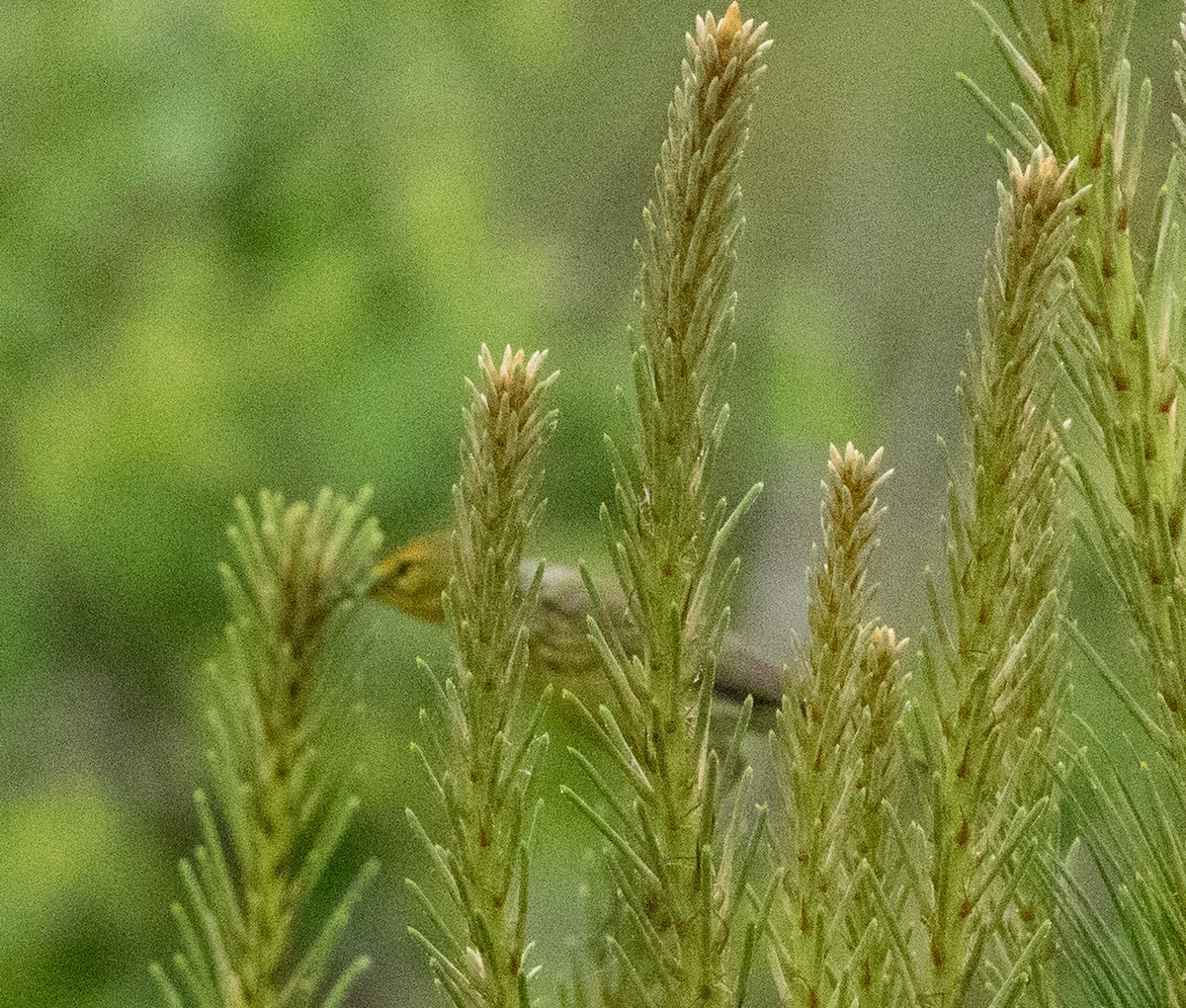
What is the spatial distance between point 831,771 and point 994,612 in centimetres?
6

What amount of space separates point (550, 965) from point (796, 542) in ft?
1.12

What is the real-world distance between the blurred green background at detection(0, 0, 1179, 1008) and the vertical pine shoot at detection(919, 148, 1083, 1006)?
61 cm

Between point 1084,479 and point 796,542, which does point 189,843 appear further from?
point 1084,479

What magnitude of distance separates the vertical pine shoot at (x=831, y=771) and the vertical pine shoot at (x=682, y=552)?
0.03 m

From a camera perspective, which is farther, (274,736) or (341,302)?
(341,302)

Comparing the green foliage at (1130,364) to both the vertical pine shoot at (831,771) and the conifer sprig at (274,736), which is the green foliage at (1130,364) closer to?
the vertical pine shoot at (831,771)

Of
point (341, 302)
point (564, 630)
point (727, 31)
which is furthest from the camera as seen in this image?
point (341, 302)

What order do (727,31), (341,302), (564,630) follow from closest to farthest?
(727,31), (564,630), (341,302)

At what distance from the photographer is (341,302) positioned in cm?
111

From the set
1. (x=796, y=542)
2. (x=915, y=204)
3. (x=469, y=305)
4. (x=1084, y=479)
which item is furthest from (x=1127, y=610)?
(x=469, y=305)

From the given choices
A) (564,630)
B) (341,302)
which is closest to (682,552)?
(564,630)

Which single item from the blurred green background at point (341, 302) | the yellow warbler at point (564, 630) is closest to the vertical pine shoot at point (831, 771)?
the yellow warbler at point (564, 630)

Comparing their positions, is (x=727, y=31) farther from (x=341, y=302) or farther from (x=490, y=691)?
(x=341, y=302)

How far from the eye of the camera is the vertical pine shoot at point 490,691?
277 millimetres
